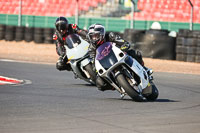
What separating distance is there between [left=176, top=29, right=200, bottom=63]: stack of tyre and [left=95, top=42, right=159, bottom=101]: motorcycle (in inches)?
405

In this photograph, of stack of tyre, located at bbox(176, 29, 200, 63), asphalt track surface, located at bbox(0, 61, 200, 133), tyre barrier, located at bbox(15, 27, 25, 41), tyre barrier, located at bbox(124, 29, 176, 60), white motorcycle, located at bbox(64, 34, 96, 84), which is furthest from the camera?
tyre barrier, located at bbox(15, 27, 25, 41)

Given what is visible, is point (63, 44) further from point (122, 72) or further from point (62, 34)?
point (122, 72)

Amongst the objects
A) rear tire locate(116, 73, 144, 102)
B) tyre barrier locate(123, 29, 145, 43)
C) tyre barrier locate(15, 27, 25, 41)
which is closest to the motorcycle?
rear tire locate(116, 73, 144, 102)

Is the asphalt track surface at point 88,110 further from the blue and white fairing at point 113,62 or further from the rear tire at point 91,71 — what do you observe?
the blue and white fairing at point 113,62

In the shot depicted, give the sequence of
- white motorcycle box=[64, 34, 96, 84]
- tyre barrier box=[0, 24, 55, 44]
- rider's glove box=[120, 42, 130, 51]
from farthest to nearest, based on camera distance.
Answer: tyre barrier box=[0, 24, 55, 44], white motorcycle box=[64, 34, 96, 84], rider's glove box=[120, 42, 130, 51]

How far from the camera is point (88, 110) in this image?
23.7 feet

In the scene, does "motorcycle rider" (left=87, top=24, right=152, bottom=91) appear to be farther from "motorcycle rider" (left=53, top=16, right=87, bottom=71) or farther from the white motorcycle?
A: "motorcycle rider" (left=53, top=16, right=87, bottom=71)

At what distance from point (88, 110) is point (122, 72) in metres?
1.18

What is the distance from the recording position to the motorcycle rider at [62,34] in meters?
11.3

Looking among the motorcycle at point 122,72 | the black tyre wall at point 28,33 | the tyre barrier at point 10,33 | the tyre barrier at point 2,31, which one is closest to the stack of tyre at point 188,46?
the black tyre wall at point 28,33

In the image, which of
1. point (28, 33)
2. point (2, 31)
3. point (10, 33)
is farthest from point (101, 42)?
point (2, 31)

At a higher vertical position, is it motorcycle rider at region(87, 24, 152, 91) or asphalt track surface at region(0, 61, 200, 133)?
motorcycle rider at region(87, 24, 152, 91)

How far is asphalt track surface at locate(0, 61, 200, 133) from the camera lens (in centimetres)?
578

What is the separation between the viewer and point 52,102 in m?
8.02
